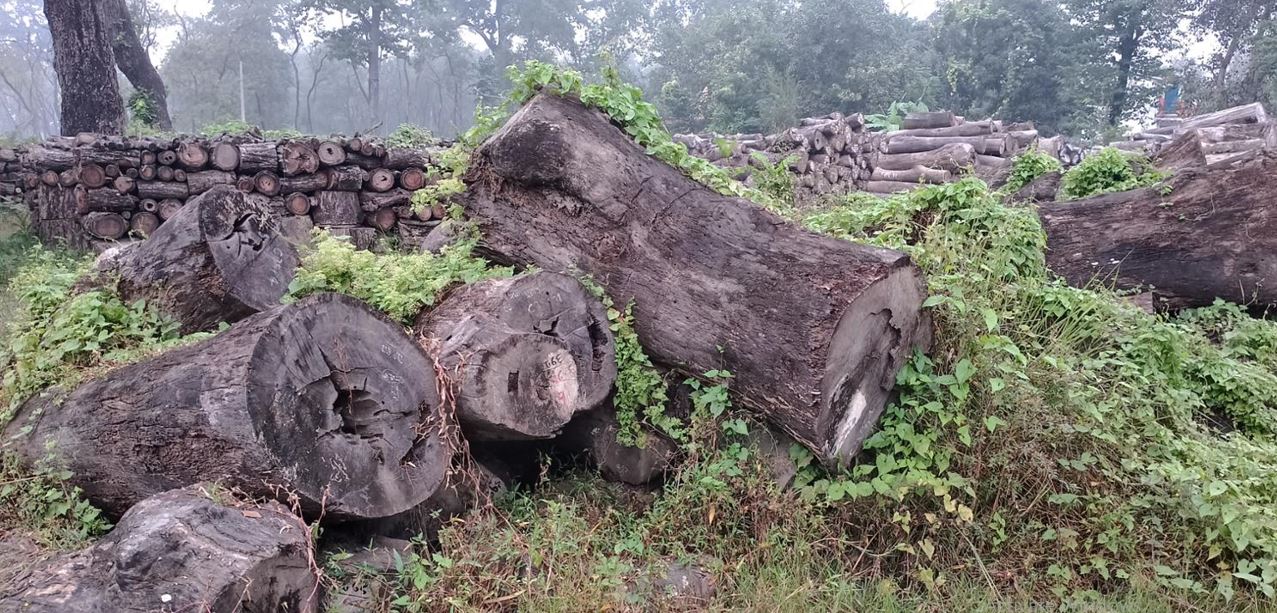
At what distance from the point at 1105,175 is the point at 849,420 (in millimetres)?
4015

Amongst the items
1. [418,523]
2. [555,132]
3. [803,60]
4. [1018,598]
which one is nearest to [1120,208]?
[1018,598]

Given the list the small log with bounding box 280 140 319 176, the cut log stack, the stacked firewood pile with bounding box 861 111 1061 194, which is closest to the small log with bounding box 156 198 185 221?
the small log with bounding box 280 140 319 176

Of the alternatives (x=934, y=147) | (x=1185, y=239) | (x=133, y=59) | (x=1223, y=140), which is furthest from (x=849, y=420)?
(x=133, y=59)

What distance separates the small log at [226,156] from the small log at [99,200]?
111 centimetres

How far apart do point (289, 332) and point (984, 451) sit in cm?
313

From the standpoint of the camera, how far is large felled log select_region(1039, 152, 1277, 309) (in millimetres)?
5293

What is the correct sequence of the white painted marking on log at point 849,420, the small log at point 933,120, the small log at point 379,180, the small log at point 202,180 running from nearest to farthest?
the white painted marking on log at point 849,420 → the small log at point 202,180 → the small log at point 379,180 → the small log at point 933,120

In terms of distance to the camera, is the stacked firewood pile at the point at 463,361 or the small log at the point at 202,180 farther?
the small log at the point at 202,180

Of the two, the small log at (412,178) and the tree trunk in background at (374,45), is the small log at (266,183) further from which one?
the tree trunk in background at (374,45)

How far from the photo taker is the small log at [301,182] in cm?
1045

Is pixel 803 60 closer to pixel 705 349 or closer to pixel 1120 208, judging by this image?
pixel 1120 208

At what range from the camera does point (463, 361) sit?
3668 mm

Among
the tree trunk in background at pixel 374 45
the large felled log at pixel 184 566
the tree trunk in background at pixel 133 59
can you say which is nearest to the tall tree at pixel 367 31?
the tree trunk in background at pixel 374 45

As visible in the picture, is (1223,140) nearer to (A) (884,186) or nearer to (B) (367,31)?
(A) (884,186)
